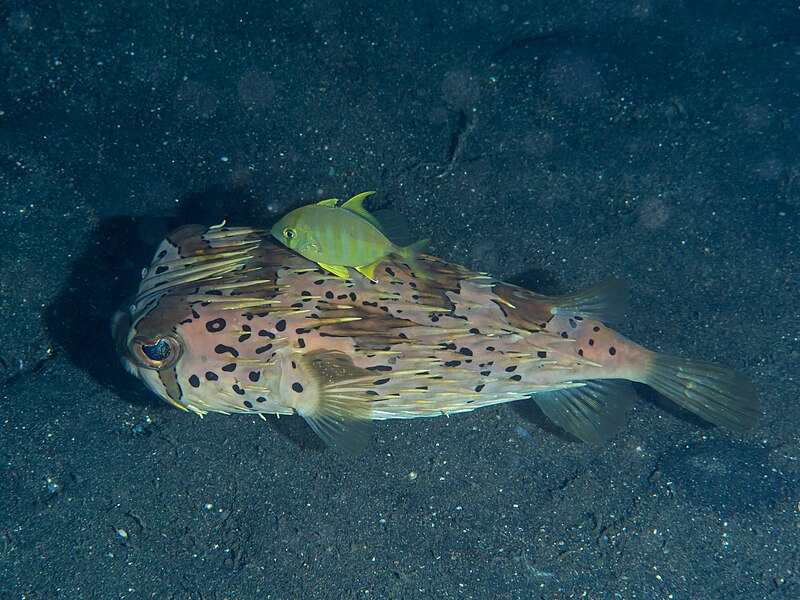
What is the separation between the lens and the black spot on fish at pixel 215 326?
2641 millimetres

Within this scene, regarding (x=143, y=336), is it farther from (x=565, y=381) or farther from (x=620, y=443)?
(x=620, y=443)

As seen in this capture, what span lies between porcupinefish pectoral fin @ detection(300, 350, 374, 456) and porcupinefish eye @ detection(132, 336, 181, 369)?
2.32 feet

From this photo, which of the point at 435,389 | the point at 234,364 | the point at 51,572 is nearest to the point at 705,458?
the point at 435,389

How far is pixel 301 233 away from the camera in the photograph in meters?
2.58

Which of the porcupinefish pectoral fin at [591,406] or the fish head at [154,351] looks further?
the porcupinefish pectoral fin at [591,406]

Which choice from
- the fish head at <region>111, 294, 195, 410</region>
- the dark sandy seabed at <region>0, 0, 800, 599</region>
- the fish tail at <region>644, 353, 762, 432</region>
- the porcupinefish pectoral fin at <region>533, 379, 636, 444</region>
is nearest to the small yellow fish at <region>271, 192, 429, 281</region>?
the fish head at <region>111, 294, 195, 410</region>

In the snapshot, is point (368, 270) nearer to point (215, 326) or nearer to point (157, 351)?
point (215, 326)

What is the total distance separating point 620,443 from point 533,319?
1391 millimetres

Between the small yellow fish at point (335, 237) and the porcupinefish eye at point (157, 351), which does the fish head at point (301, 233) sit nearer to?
the small yellow fish at point (335, 237)

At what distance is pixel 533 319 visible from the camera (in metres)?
3.18

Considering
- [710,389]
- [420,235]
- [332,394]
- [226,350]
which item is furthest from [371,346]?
[710,389]

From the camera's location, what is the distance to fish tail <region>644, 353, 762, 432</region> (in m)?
3.34

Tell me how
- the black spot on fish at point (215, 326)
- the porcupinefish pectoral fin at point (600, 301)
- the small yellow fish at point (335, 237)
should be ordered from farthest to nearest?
the porcupinefish pectoral fin at point (600, 301) → the black spot on fish at point (215, 326) → the small yellow fish at point (335, 237)

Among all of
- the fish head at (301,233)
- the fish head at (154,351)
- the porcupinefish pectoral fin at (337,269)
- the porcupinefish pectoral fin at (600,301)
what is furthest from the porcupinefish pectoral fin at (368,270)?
the porcupinefish pectoral fin at (600,301)
